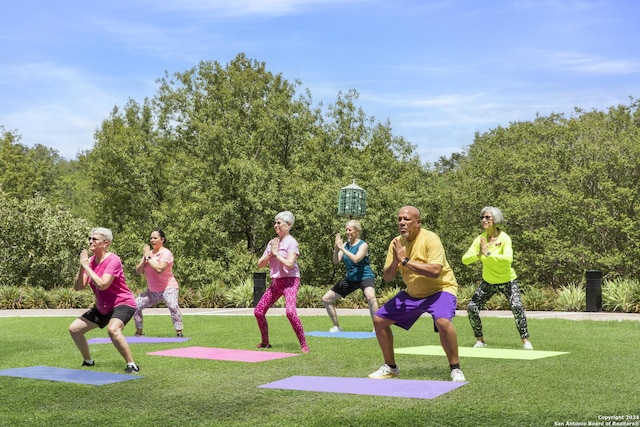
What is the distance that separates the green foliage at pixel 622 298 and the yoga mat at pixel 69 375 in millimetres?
14694

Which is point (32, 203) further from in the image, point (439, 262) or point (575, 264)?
point (439, 262)

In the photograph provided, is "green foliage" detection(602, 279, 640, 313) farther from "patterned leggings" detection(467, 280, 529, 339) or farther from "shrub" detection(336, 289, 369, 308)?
"patterned leggings" detection(467, 280, 529, 339)

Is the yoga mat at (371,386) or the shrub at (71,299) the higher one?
the yoga mat at (371,386)

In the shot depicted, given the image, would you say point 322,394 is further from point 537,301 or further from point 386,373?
point 537,301

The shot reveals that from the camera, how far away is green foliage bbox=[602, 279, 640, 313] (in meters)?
20.4

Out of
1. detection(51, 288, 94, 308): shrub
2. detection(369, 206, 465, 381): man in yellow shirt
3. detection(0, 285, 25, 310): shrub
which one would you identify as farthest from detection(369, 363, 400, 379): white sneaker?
detection(0, 285, 25, 310): shrub

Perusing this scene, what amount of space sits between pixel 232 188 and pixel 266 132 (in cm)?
397

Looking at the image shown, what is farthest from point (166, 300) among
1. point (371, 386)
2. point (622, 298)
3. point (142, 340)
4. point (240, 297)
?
point (622, 298)

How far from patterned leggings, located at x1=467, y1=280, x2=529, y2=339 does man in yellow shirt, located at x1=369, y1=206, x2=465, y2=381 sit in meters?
3.32

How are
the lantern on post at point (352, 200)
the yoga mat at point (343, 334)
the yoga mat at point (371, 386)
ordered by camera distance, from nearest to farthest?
the yoga mat at point (371, 386) < the yoga mat at point (343, 334) < the lantern on post at point (352, 200)

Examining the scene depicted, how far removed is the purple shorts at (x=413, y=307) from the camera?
8.19 meters

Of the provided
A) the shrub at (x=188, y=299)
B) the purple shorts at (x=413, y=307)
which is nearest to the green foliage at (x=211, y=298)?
the shrub at (x=188, y=299)

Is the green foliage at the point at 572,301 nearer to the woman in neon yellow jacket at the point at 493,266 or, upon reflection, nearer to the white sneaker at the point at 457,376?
the woman in neon yellow jacket at the point at 493,266

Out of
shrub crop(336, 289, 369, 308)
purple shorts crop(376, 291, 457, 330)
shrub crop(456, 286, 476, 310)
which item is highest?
purple shorts crop(376, 291, 457, 330)
